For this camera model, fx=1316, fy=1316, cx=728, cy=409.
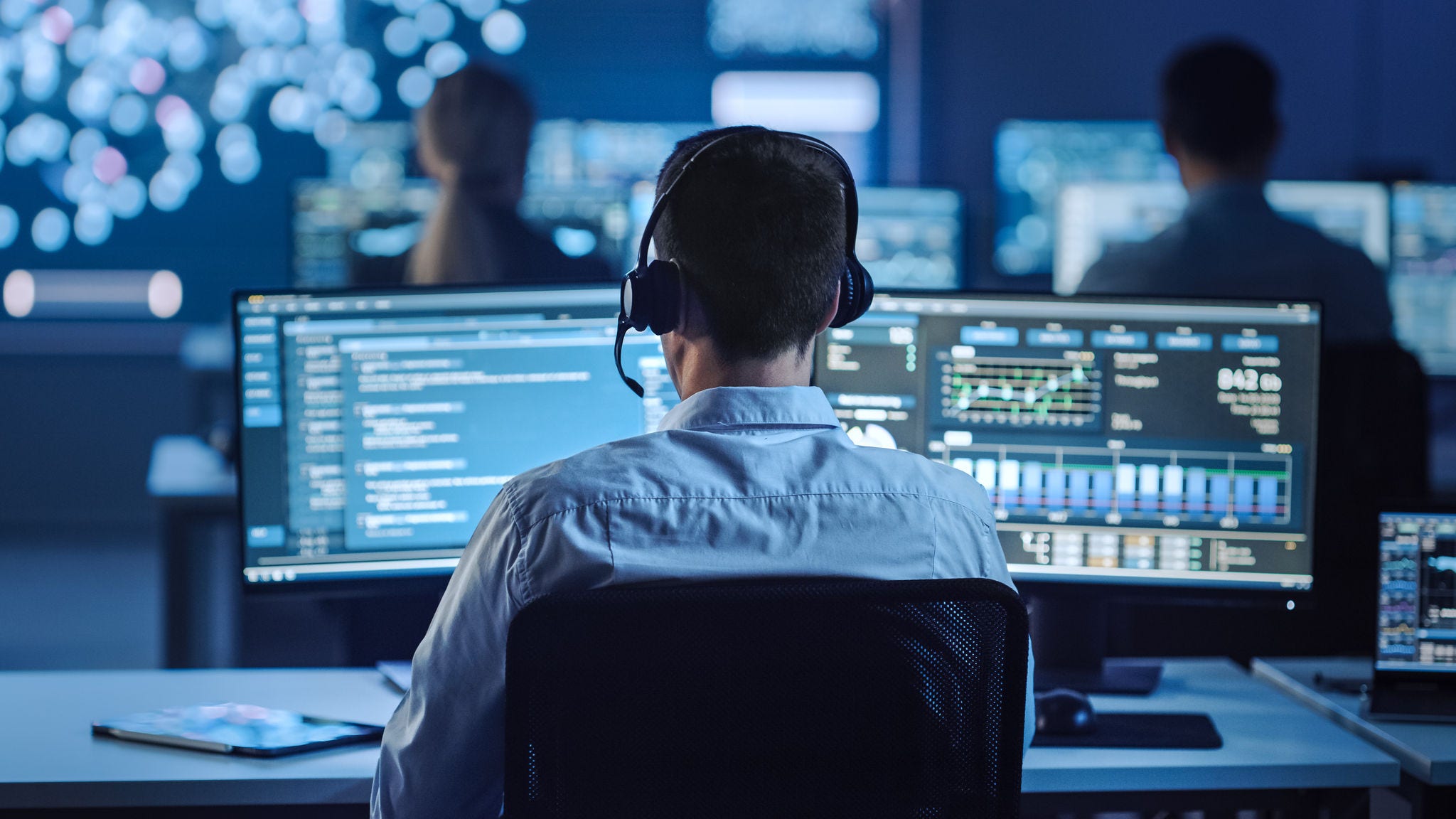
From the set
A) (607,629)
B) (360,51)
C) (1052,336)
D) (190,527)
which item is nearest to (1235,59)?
(1052,336)

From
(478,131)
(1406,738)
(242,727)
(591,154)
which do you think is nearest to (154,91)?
(591,154)

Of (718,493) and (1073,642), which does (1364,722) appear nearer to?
(1073,642)

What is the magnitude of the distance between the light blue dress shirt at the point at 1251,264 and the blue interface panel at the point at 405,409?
4.24 ft

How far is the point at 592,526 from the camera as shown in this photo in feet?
3.18

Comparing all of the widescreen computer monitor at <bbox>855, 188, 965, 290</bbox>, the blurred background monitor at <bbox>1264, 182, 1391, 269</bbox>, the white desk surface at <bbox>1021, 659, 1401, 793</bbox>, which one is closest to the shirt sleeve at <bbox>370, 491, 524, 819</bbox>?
the white desk surface at <bbox>1021, 659, 1401, 793</bbox>

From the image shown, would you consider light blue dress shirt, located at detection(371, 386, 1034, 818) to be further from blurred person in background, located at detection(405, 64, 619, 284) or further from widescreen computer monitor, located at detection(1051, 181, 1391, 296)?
widescreen computer monitor, located at detection(1051, 181, 1391, 296)

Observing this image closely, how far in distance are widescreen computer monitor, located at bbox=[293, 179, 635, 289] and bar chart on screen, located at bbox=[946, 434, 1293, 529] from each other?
239 centimetres

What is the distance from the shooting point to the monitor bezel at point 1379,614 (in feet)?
5.08

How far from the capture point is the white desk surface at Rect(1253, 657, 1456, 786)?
137 centimetres

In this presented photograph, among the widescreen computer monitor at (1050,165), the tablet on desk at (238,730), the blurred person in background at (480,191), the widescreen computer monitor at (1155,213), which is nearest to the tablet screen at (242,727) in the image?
the tablet on desk at (238,730)

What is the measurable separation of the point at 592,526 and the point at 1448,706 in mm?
1119

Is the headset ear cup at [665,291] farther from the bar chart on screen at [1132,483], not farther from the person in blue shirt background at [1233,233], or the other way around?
the person in blue shirt background at [1233,233]

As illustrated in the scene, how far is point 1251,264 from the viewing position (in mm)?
2508

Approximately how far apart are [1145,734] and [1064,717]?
91 millimetres
